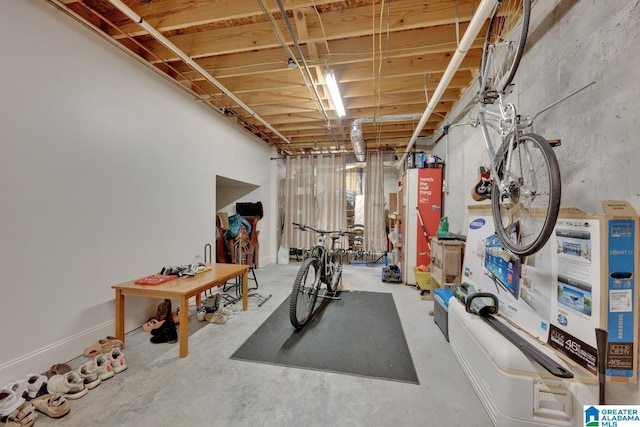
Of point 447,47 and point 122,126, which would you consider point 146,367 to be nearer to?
point 122,126

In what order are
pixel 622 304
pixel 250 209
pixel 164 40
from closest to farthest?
1. pixel 622 304
2. pixel 164 40
3. pixel 250 209

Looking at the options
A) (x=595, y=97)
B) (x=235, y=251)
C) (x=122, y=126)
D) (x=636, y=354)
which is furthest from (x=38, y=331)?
(x=595, y=97)

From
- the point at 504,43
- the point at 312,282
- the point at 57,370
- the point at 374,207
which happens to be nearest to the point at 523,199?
the point at 504,43

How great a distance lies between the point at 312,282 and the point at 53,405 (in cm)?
215

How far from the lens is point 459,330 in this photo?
6.22ft

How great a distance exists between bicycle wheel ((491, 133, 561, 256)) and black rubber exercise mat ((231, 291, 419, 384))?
1269mm

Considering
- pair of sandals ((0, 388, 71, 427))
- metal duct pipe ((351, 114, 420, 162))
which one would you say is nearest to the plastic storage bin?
metal duct pipe ((351, 114, 420, 162))

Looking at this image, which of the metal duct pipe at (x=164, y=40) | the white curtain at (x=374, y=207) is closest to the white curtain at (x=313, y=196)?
the white curtain at (x=374, y=207)

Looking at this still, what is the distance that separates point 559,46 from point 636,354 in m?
1.85

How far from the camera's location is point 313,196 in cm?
593

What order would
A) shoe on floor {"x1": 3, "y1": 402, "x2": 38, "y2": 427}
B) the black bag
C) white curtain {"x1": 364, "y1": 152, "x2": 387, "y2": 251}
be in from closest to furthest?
shoe on floor {"x1": 3, "y1": 402, "x2": 38, "y2": 427}, the black bag, white curtain {"x1": 364, "y1": 152, "x2": 387, "y2": 251}

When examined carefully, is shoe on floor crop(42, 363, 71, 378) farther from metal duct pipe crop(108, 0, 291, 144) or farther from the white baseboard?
metal duct pipe crop(108, 0, 291, 144)

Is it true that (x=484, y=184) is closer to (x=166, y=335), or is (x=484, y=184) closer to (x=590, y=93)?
(x=590, y=93)

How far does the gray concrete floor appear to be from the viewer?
1.42 metres
